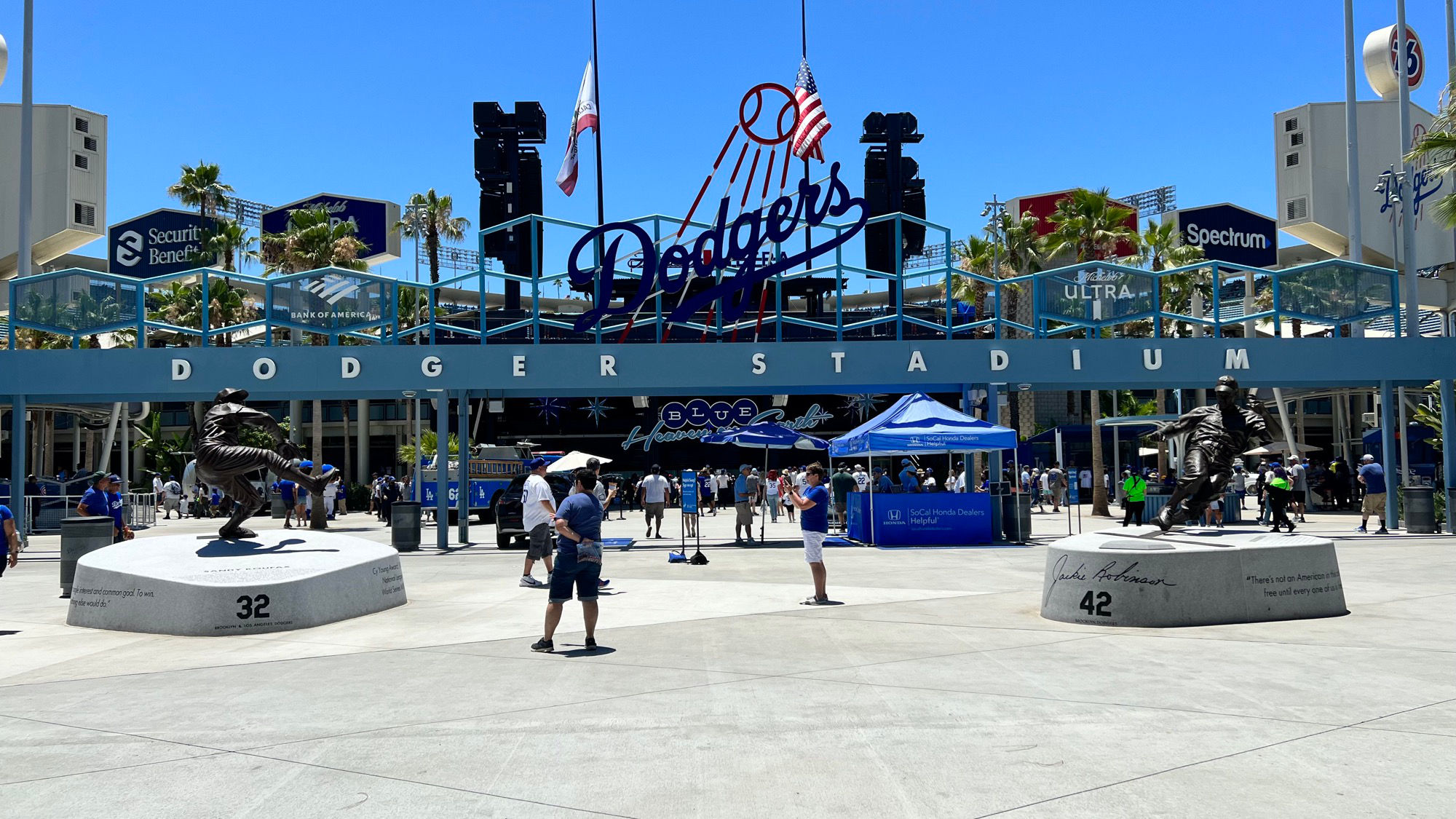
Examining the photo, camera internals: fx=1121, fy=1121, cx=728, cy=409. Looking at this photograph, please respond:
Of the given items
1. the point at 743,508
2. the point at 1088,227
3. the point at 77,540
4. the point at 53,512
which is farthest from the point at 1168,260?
the point at 53,512

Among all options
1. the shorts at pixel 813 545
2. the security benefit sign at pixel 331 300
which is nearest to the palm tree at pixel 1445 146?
the shorts at pixel 813 545

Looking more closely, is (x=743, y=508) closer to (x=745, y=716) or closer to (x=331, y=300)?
(x=331, y=300)

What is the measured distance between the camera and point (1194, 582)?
429 inches

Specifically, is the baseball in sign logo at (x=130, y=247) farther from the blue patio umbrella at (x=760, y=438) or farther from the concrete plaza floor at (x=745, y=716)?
the concrete plaza floor at (x=745, y=716)

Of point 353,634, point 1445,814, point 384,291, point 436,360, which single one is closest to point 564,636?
point 353,634

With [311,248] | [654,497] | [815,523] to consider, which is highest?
[311,248]

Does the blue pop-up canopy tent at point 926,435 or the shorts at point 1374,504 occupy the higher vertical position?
the blue pop-up canopy tent at point 926,435

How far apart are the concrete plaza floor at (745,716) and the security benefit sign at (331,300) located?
475 inches

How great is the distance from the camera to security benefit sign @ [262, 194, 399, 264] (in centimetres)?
6059

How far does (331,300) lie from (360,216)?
39090mm

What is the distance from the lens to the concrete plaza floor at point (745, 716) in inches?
214

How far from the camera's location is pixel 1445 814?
495cm

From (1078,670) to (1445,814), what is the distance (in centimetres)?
367

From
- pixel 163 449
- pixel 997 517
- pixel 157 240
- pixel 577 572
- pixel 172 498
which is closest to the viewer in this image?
pixel 577 572
